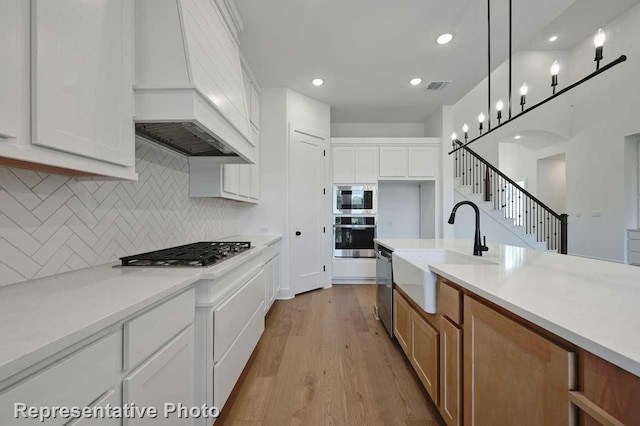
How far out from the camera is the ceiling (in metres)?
2.38

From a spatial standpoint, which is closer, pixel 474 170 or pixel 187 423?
pixel 187 423

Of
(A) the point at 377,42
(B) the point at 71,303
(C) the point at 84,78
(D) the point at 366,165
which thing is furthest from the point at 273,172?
(B) the point at 71,303

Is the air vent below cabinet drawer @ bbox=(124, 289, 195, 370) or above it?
above

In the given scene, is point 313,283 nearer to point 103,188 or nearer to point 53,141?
point 103,188

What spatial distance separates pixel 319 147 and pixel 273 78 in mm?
1220

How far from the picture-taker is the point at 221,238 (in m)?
3.15

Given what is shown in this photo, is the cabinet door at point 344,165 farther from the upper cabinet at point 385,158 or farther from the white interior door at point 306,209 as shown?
the white interior door at point 306,209

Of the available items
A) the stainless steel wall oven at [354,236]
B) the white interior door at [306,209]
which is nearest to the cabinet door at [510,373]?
→ the white interior door at [306,209]

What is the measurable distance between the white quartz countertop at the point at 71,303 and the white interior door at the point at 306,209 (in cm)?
260

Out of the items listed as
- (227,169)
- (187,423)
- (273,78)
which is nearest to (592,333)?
(187,423)

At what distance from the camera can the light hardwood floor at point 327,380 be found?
160 centimetres

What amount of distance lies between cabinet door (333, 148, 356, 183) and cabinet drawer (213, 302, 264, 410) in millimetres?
2924

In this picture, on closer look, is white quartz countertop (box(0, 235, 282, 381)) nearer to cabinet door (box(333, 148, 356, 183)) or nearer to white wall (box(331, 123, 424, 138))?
cabinet door (box(333, 148, 356, 183))

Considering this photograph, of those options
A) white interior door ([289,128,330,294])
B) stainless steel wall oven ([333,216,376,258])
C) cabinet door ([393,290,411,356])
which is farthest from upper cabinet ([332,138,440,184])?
cabinet door ([393,290,411,356])
